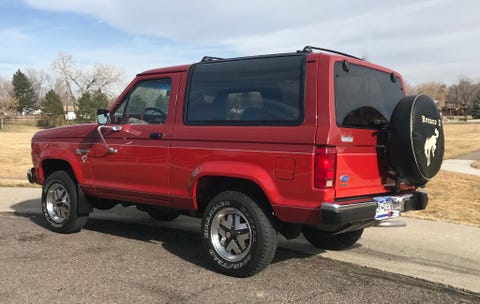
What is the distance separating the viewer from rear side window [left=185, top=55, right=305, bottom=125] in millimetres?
4438

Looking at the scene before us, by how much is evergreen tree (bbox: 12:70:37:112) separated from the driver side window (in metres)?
94.3

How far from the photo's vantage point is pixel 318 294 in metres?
4.29

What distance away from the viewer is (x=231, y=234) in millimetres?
4805

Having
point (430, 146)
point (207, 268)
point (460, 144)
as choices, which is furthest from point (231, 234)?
point (460, 144)

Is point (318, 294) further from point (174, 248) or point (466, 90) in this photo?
point (466, 90)

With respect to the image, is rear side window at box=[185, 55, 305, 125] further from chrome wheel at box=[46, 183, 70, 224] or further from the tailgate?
chrome wheel at box=[46, 183, 70, 224]

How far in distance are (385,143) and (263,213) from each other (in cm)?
133

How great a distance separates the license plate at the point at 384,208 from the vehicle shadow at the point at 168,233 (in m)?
1.27

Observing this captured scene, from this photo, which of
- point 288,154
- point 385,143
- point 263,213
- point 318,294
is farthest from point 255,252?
point 385,143

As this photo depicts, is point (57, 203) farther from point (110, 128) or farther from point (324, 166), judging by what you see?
point (324, 166)

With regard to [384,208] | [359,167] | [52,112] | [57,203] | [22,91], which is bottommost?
[57,203]

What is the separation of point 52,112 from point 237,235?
61.6m

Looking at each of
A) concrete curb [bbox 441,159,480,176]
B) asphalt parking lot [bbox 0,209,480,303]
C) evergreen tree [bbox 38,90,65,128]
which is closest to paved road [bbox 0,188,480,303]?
asphalt parking lot [bbox 0,209,480,303]

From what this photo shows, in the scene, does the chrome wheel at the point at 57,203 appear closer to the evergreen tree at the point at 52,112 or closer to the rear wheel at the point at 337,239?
the rear wheel at the point at 337,239
